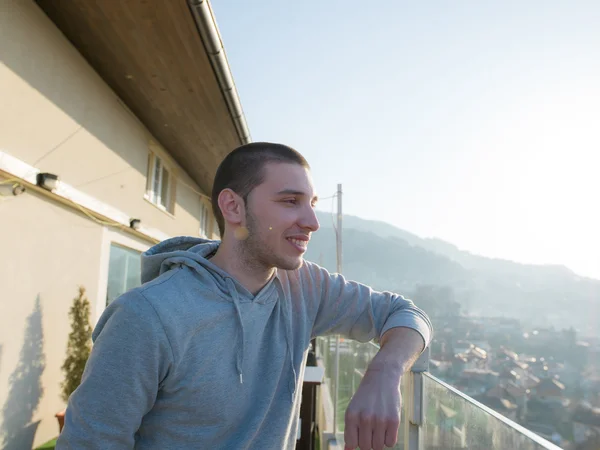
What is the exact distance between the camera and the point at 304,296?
161cm

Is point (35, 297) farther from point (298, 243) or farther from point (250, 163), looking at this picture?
point (298, 243)

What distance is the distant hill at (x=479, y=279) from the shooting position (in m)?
25.9

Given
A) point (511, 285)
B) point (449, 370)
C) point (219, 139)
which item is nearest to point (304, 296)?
point (219, 139)

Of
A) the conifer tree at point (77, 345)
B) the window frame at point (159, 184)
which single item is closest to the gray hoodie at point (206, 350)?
the conifer tree at point (77, 345)

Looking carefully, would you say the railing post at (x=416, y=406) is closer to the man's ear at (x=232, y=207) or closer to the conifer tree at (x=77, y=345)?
the man's ear at (x=232, y=207)

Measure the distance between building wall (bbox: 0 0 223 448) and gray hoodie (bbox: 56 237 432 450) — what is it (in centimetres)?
322

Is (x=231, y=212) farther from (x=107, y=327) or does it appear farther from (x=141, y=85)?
(x=141, y=85)

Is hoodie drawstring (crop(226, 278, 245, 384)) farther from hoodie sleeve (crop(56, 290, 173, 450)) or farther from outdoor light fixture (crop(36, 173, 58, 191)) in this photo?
outdoor light fixture (crop(36, 173, 58, 191))

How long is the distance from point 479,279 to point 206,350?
63748 millimetres

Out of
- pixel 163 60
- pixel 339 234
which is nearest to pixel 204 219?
pixel 339 234

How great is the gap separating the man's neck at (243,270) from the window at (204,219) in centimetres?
1036

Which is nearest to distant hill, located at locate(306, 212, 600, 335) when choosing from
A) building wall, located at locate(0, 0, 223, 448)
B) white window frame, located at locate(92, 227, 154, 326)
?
white window frame, located at locate(92, 227, 154, 326)

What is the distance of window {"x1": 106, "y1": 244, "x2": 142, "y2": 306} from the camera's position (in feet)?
19.7

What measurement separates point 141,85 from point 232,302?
519cm
